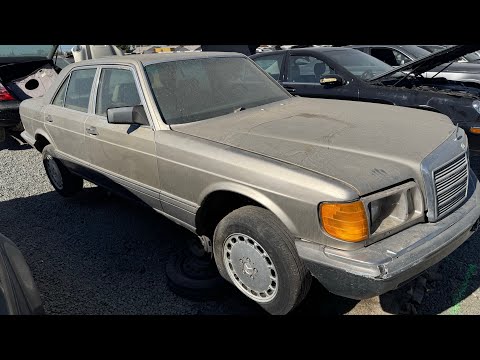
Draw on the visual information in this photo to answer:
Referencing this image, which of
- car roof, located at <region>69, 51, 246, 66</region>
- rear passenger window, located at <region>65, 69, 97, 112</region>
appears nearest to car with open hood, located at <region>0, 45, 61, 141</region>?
rear passenger window, located at <region>65, 69, 97, 112</region>

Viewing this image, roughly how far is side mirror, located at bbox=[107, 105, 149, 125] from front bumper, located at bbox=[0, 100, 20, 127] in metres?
4.64

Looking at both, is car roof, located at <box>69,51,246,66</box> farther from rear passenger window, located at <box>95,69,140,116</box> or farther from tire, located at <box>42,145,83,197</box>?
tire, located at <box>42,145,83,197</box>

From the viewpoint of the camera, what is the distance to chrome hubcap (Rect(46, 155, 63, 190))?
4.47 meters

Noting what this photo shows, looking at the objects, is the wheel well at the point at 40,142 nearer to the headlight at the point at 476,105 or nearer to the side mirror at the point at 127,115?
the side mirror at the point at 127,115

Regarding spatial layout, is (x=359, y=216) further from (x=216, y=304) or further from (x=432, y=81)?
(x=432, y=81)

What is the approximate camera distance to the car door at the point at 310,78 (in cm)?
512

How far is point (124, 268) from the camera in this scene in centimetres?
311

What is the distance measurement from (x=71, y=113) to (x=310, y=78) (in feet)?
11.3

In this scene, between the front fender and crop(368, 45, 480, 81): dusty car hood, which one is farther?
crop(368, 45, 480, 81): dusty car hood

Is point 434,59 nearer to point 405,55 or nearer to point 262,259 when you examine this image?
point 405,55

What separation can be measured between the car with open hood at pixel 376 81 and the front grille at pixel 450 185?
2066mm

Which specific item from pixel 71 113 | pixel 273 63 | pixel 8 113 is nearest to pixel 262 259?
pixel 71 113
